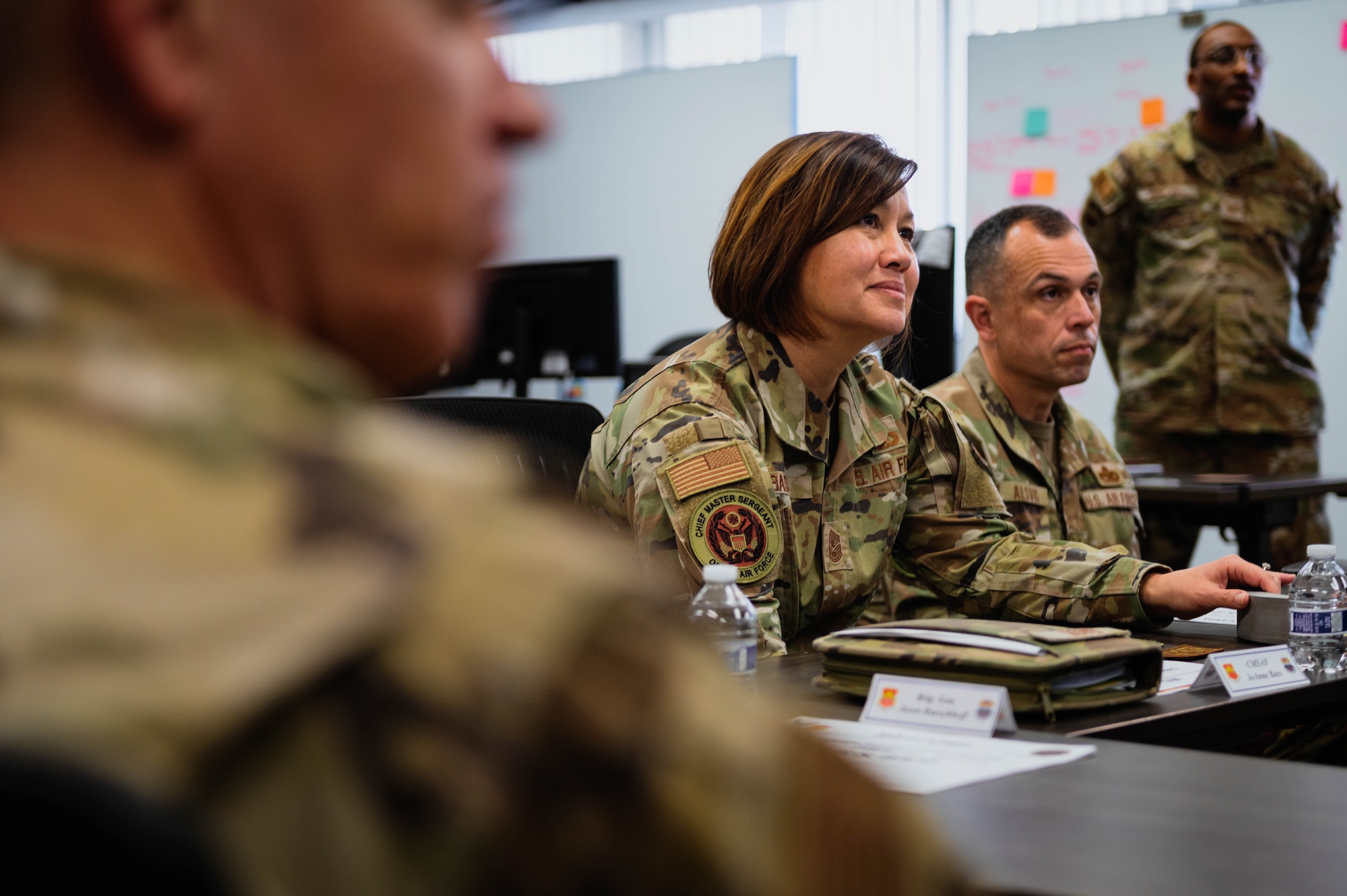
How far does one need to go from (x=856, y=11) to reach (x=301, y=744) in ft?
21.0

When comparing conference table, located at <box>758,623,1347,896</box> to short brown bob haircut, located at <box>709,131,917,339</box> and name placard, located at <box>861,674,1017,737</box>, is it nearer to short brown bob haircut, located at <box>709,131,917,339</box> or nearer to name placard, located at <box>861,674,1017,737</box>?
name placard, located at <box>861,674,1017,737</box>

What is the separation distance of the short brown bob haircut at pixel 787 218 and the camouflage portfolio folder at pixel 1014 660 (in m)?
0.79

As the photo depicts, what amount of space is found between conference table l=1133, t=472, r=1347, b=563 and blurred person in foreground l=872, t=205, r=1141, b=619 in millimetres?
462

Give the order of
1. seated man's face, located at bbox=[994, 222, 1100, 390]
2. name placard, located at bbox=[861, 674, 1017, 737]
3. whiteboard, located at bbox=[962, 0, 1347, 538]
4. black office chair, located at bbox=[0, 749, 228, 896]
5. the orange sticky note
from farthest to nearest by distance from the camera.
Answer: the orange sticky note < whiteboard, located at bbox=[962, 0, 1347, 538] < seated man's face, located at bbox=[994, 222, 1100, 390] < name placard, located at bbox=[861, 674, 1017, 737] < black office chair, located at bbox=[0, 749, 228, 896]

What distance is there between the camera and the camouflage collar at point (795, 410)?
1.86m

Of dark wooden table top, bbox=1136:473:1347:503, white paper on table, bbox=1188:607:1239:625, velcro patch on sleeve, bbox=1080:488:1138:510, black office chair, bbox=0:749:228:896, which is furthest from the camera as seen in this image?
dark wooden table top, bbox=1136:473:1347:503

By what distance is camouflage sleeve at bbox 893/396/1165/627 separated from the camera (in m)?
1.80

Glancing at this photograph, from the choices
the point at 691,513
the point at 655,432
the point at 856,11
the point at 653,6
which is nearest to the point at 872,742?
the point at 691,513

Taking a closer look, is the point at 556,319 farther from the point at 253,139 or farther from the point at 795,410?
the point at 253,139

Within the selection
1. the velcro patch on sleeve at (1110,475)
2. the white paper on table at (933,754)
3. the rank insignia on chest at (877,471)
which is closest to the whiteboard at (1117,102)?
the velcro patch on sleeve at (1110,475)

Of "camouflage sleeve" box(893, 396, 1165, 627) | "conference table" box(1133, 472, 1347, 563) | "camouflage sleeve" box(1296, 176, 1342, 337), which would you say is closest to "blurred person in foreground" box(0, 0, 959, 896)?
"camouflage sleeve" box(893, 396, 1165, 627)

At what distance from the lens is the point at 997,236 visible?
2.69m

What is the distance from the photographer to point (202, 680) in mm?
211

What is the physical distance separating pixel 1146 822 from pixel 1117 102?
16.3 ft
